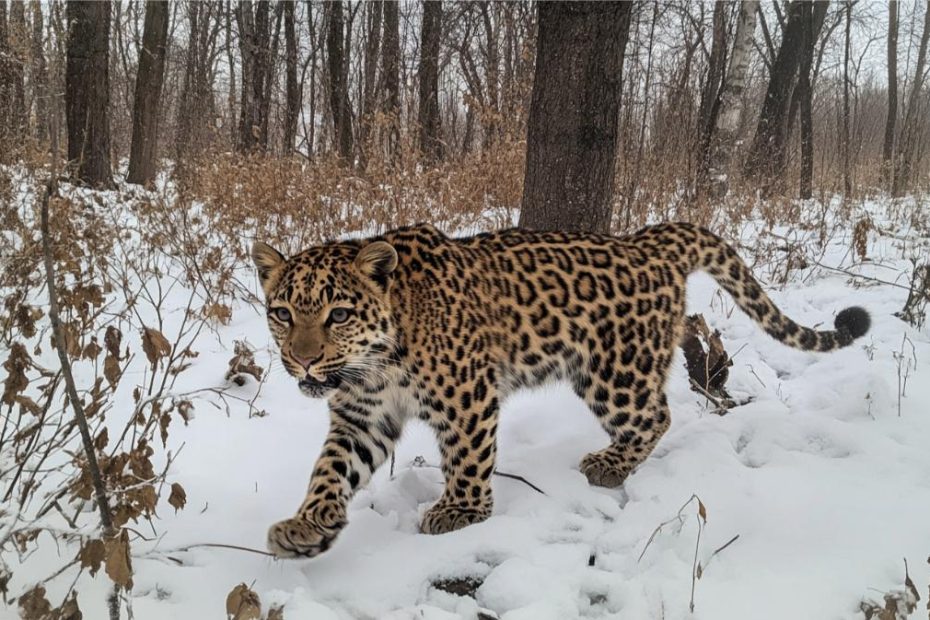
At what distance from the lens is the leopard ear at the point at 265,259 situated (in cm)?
319

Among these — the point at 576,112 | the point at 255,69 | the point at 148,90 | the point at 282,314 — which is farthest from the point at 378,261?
the point at 255,69

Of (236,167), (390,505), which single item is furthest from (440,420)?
(236,167)

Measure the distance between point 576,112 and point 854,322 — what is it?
2296mm

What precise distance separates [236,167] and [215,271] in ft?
7.61

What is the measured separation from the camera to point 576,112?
4895 mm

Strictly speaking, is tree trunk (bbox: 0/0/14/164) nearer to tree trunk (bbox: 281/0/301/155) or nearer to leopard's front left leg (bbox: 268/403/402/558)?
tree trunk (bbox: 281/0/301/155)

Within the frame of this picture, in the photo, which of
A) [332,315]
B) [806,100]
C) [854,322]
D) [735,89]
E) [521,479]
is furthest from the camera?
[806,100]

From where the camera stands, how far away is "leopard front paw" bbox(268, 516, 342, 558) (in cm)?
279

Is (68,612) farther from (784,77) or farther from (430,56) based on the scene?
(784,77)

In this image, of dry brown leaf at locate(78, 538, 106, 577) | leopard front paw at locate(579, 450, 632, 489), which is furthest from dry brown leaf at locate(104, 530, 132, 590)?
leopard front paw at locate(579, 450, 632, 489)

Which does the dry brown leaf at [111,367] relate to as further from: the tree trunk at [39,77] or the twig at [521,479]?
the twig at [521,479]

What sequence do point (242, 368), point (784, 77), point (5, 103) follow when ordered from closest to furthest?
1. point (242, 368)
2. point (5, 103)
3. point (784, 77)

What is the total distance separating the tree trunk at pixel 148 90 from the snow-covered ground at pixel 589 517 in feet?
38.7

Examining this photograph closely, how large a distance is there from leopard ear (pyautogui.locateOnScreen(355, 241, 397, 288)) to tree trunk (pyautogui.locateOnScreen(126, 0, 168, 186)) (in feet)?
42.3
